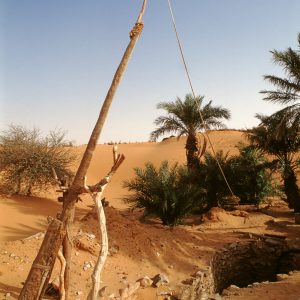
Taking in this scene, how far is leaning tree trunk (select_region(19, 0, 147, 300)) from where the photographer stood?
426 centimetres

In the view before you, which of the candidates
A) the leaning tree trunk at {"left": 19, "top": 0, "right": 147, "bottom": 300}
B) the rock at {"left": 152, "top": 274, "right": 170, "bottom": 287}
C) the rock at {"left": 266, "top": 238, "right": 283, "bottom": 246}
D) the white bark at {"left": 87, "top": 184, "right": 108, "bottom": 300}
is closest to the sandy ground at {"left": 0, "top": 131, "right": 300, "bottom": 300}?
the rock at {"left": 152, "top": 274, "right": 170, "bottom": 287}

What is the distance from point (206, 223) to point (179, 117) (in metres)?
6.35

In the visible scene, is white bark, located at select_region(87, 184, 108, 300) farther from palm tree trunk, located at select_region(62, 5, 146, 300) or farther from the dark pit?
the dark pit

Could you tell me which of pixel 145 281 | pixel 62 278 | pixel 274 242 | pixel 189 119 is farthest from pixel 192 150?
pixel 62 278

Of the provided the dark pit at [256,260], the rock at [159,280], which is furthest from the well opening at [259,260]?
the rock at [159,280]

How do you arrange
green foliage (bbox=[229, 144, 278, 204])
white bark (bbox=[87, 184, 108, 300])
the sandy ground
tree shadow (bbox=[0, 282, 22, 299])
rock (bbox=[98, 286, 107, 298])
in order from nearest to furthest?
1. white bark (bbox=[87, 184, 108, 300])
2. tree shadow (bbox=[0, 282, 22, 299])
3. rock (bbox=[98, 286, 107, 298])
4. the sandy ground
5. green foliage (bbox=[229, 144, 278, 204])

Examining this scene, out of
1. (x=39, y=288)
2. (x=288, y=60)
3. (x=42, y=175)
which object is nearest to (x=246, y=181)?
(x=288, y=60)

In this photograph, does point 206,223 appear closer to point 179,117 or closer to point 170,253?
point 170,253

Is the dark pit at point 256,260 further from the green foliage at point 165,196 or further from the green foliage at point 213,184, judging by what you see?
the green foliage at point 213,184

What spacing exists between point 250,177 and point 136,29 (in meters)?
12.0

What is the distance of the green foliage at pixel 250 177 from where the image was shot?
47.9ft

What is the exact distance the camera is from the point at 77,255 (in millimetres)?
7051

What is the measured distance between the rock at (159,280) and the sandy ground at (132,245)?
0.43 feet

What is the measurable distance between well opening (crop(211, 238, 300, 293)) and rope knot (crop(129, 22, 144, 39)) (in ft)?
23.8
